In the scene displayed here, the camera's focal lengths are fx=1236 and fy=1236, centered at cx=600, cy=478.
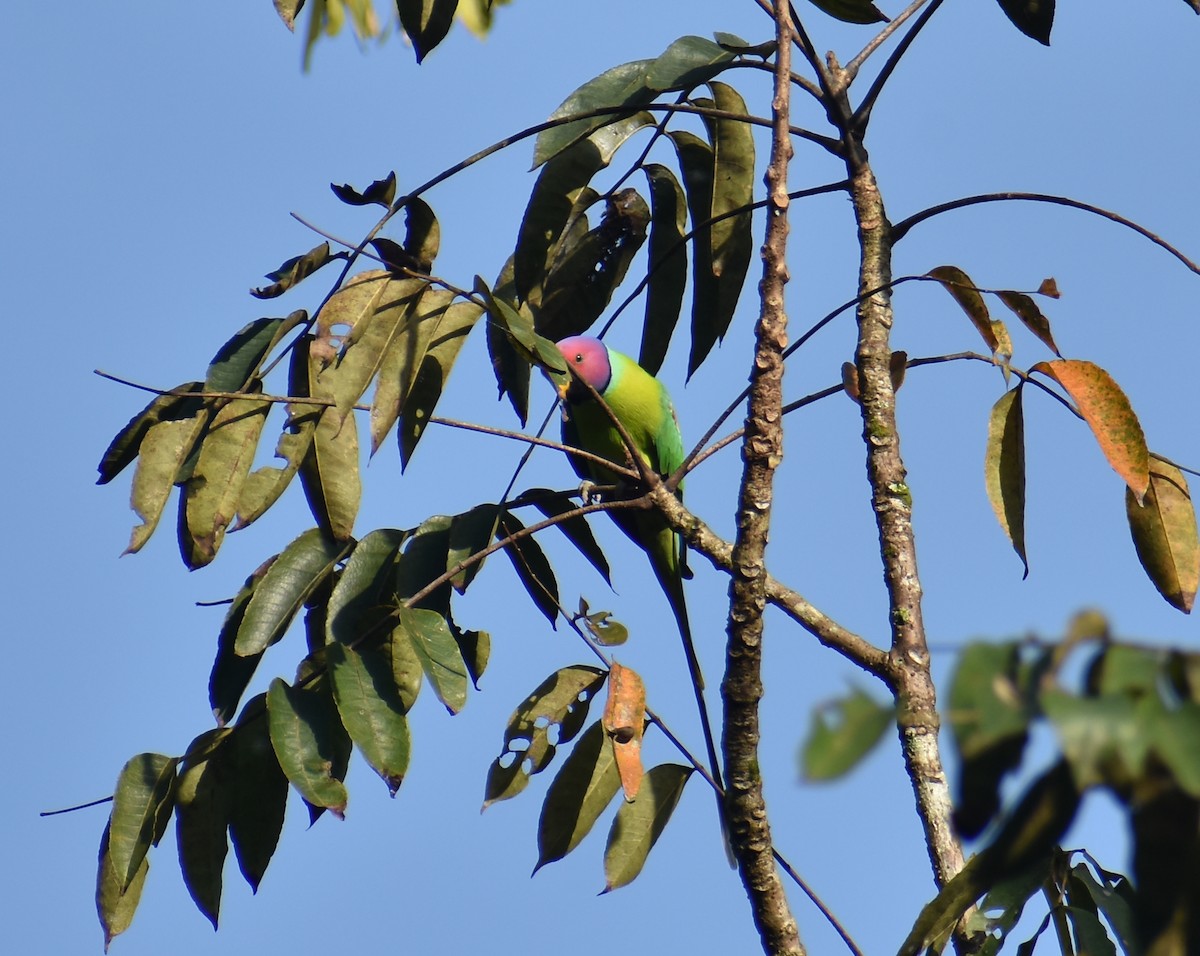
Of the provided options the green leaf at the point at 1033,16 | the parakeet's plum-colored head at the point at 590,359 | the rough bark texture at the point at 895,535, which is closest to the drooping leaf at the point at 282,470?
the rough bark texture at the point at 895,535

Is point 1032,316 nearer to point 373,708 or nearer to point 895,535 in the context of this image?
point 895,535

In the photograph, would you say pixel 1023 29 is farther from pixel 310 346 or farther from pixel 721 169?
pixel 310 346

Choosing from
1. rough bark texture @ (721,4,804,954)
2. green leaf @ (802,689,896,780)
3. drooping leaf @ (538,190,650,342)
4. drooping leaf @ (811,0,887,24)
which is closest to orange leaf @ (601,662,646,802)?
rough bark texture @ (721,4,804,954)

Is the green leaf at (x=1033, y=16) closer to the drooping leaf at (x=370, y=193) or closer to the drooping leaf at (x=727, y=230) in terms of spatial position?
the drooping leaf at (x=727, y=230)

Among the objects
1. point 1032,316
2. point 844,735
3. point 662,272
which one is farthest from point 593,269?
point 844,735

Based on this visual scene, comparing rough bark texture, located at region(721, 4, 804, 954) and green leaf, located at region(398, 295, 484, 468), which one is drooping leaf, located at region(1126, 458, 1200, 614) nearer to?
rough bark texture, located at region(721, 4, 804, 954)

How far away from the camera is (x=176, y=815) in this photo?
7.01 feet

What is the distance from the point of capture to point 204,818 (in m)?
2.13

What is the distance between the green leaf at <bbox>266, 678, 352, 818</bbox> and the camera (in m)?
1.88

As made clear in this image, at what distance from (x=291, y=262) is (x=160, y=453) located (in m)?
0.41

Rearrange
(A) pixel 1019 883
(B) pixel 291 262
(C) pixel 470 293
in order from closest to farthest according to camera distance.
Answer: (A) pixel 1019 883 → (C) pixel 470 293 → (B) pixel 291 262

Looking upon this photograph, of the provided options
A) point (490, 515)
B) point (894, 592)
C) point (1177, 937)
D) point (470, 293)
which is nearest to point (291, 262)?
point (470, 293)

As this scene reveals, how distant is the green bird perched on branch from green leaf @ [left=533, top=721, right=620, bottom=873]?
1.74 metres

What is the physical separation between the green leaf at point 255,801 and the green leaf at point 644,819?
0.60 meters
